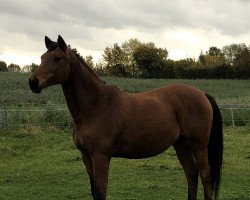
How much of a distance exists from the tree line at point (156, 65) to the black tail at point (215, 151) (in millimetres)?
56495

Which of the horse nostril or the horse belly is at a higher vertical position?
the horse nostril

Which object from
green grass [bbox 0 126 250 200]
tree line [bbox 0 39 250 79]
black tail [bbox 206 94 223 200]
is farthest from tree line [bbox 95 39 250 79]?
black tail [bbox 206 94 223 200]

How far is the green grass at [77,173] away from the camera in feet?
27.0

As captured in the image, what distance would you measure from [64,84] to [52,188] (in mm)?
3824

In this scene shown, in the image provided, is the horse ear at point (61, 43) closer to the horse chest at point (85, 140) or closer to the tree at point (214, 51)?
the horse chest at point (85, 140)

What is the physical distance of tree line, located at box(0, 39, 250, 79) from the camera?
6475 cm

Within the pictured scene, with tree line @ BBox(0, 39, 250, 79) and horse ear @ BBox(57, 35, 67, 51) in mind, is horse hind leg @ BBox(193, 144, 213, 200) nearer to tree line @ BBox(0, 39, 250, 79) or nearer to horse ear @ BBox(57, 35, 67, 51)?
horse ear @ BBox(57, 35, 67, 51)

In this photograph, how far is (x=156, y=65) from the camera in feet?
233

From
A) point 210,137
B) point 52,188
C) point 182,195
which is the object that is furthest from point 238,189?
point 52,188

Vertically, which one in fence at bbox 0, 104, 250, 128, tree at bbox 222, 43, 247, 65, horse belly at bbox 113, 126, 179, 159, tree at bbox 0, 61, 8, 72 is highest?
tree at bbox 222, 43, 247, 65

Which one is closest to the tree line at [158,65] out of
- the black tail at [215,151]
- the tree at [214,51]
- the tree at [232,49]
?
the tree at [232,49]

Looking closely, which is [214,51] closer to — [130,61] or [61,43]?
[130,61]

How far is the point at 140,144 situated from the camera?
18.9 ft

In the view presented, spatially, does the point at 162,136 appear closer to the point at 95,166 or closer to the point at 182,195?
the point at 95,166
